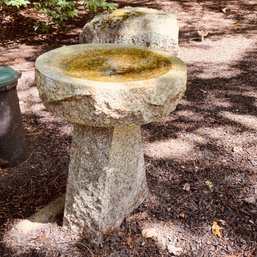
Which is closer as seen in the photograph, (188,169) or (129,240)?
(129,240)

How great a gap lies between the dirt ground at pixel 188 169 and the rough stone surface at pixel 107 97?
88 centimetres

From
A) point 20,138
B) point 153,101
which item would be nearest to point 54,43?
point 20,138

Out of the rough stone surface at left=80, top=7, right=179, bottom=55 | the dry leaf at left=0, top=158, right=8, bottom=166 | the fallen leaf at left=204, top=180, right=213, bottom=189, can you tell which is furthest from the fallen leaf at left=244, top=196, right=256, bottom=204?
the rough stone surface at left=80, top=7, right=179, bottom=55

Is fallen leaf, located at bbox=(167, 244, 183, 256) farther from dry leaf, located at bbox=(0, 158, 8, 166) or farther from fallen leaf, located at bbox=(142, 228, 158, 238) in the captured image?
dry leaf, located at bbox=(0, 158, 8, 166)

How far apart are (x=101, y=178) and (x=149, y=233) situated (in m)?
0.54

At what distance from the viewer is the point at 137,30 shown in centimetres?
501

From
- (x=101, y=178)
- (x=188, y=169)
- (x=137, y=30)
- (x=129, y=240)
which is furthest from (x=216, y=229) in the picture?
(x=137, y=30)

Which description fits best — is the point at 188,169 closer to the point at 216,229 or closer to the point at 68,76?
the point at 216,229

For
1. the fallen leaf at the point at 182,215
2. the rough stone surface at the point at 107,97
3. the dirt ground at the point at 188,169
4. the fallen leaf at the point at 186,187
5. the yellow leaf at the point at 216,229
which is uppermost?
the rough stone surface at the point at 107,97

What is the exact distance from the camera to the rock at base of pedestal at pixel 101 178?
2146 mm

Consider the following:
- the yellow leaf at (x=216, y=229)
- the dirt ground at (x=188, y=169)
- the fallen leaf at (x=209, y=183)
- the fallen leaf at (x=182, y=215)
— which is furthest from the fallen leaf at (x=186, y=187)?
the yellow leaf at (x=216, y=229)

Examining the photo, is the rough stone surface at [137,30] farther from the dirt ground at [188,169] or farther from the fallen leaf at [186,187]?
the fallen leaf at [186,187]

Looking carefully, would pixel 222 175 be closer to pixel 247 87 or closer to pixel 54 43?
pixel 247 87

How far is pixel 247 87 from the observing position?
470 centimetres
